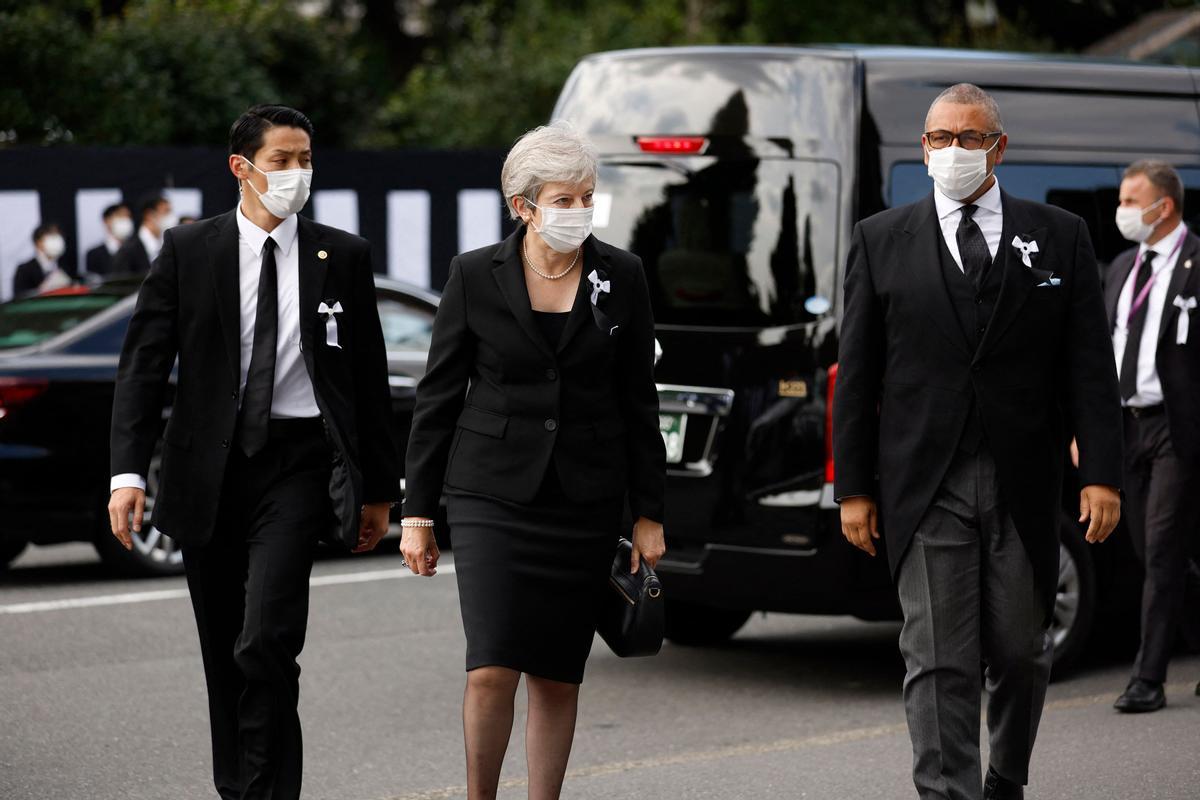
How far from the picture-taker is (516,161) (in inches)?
181

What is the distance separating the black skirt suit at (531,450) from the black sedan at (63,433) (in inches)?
202

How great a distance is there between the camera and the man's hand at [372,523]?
491cm

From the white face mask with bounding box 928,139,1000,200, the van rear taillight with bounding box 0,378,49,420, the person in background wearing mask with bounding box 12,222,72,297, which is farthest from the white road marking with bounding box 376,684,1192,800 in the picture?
the person in background wearing mask with bounding box 12,222,72,297

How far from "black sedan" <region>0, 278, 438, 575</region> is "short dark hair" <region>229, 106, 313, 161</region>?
463 centimetres

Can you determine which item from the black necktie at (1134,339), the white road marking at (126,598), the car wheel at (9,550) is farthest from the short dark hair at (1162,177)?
the car wheel at (9,550)

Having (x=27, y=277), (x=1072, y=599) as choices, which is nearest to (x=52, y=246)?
(x=27, y=277)

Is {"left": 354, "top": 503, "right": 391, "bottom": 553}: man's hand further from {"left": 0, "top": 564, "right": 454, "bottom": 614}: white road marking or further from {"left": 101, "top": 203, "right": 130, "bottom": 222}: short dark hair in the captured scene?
{"left": 101, "top": 203, "right": 130, "bottom": 222}: short dark hair

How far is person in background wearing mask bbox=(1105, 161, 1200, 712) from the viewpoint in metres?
6.62

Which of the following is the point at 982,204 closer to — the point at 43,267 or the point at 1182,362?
the point at 1182,362

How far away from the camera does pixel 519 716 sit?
6809 mm

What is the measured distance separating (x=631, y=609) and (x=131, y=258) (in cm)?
1110

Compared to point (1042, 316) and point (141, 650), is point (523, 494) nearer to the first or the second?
point (1042, 316)

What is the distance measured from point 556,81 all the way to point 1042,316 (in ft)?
64.9

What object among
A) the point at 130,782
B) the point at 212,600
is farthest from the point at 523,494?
the point at 130,782
